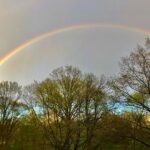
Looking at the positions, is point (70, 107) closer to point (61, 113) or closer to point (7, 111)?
point (61, 113)

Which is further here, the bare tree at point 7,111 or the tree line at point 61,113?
the bare tree at point 7,111

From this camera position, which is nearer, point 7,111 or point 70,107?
point 70,107

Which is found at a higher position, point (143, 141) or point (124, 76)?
point (124, 76)

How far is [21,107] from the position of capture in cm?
5850

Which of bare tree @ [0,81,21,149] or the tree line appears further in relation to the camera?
bare tree @ [0,81,21,149]

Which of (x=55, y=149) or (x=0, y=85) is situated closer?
(x=55, y=149)

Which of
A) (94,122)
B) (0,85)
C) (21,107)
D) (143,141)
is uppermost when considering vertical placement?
(0,85)

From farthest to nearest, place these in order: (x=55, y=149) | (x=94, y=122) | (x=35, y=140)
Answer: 1. (x=35, y=140)
2. (x=55, y=149)
3. (x=94, y=122)

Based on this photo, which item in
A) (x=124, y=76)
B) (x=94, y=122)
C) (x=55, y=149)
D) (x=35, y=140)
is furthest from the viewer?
(x=35, y=140)

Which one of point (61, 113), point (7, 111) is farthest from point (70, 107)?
point (7, 111)

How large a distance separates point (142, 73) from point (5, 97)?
32.5 metres

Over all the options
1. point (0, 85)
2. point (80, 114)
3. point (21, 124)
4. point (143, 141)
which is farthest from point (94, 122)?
point (0, 85)

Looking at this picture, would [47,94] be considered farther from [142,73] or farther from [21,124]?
[142,73]

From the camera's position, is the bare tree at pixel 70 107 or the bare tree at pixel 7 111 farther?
the bare tree at pixel 7 111
